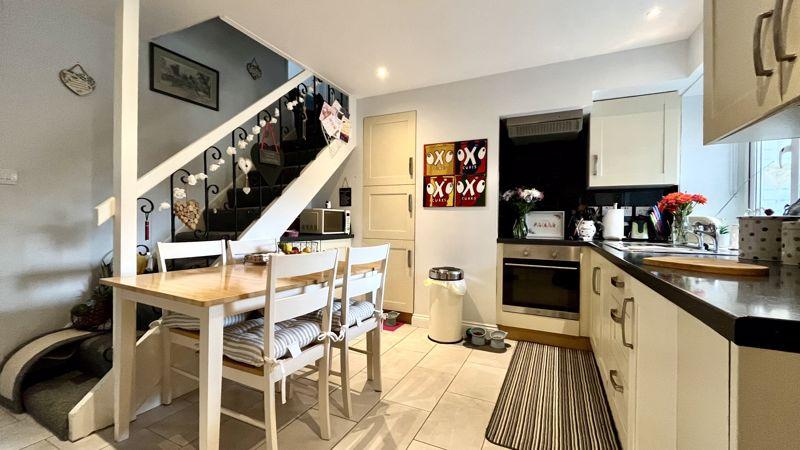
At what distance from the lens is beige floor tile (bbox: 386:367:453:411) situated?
182 centimetres

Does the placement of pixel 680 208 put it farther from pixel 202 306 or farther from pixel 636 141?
pixel 202 306

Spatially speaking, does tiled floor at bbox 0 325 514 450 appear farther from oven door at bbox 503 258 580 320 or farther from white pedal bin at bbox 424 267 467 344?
oven door at bbox 503 258 580 320

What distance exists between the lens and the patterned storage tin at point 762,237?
117cm

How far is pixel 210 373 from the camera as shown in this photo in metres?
1.15

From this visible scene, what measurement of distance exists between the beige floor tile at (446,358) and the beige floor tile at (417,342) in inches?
3.0

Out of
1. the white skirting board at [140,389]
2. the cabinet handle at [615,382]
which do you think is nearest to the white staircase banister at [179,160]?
the white skirting board at [140,389]

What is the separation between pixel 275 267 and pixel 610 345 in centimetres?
175

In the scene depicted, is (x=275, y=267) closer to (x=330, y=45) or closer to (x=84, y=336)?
(x=84, y=336)

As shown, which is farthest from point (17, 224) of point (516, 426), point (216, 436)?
point (516, 426)

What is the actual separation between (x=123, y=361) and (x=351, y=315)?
3.62 ft

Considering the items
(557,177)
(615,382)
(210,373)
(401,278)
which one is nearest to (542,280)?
(557,177)

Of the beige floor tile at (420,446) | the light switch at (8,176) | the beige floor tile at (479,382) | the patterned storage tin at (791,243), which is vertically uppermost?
the light switch at (8,176)

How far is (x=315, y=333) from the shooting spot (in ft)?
4.88

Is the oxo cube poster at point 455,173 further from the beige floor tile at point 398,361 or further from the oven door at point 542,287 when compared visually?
the beige floor tile at point 398,361
